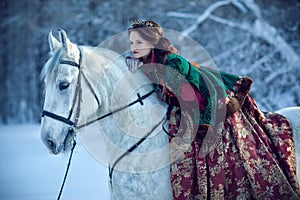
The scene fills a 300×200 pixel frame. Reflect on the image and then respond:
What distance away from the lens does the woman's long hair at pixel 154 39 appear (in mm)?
2123

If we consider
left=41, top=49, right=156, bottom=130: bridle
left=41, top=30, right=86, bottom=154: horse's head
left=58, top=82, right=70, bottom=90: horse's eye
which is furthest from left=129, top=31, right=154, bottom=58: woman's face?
left=58, top=82, right=70, bottom=90: horse's eye

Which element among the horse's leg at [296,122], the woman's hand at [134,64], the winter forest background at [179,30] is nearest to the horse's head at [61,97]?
the woman's hand at [134,64]

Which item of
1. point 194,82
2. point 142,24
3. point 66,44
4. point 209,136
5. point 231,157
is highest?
point 142,24

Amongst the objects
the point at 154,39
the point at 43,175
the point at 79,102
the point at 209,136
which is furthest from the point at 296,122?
the point at 43,175

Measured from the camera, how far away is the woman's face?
7.00 feet

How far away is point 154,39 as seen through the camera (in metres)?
2.14

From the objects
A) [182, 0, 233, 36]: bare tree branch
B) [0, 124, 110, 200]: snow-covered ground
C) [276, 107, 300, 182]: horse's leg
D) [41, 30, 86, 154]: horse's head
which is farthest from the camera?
[182, 0, 233, 36]: bare tree branch

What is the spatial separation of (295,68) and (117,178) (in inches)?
343

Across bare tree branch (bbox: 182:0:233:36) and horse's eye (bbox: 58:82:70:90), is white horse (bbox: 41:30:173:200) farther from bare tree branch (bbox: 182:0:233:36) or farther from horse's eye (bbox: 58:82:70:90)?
bare tree branch (bbox: 182:0:233:36)

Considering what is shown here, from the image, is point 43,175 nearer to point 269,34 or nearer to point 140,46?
A: point 140,46

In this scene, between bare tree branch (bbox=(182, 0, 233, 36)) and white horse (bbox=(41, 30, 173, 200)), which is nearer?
white horse (bbox=(41, 30, 173, 200))

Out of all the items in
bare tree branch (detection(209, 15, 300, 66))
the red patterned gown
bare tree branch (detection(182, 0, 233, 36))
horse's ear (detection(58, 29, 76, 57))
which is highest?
bare tree branch (detection(182, 0, 233, 36))

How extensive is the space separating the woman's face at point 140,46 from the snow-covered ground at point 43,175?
1149 mm

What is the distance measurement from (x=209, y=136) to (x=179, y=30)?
338 inches
